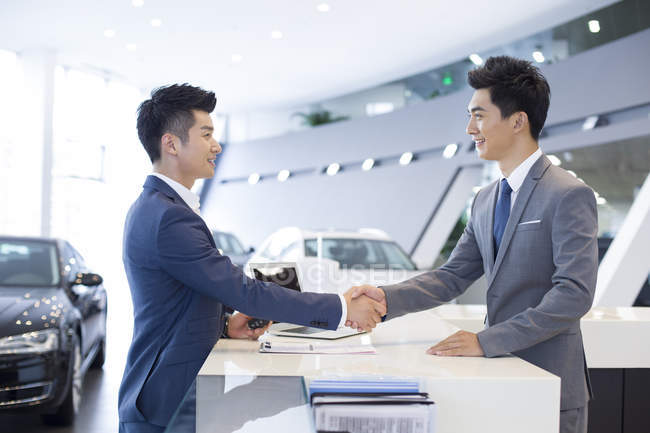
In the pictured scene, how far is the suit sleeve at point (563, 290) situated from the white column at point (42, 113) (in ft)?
35.6

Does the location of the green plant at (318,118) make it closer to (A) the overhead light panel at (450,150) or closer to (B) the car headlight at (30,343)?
(A) the overhead light panel at (450,150)

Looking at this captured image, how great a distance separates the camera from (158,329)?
1871 millimetres

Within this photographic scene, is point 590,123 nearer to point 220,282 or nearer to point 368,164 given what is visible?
point 368,164

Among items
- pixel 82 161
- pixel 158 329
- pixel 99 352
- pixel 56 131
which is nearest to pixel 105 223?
pixel 82 161

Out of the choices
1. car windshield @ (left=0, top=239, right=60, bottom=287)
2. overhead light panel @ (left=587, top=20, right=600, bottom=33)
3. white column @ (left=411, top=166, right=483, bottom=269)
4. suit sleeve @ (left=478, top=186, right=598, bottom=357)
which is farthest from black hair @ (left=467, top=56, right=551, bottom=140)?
white column @ (left=411, top=166, right=483, bottom=269)

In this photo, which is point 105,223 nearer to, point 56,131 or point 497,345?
point 56,131

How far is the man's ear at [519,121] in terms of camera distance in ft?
6.88

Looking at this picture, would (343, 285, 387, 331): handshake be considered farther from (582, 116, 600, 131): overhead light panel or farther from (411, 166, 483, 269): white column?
(411, 166, 483, 269): white column

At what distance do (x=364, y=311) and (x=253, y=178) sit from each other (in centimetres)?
1731

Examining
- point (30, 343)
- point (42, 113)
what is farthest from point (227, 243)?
point (30, 343)

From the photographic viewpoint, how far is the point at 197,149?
6.86ft

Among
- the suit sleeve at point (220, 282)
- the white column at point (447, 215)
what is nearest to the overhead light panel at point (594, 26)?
the white column at point (447, 215)

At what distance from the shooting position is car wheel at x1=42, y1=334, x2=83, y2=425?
155 inches

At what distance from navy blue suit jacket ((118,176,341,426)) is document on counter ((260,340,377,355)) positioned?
0.29 feet
